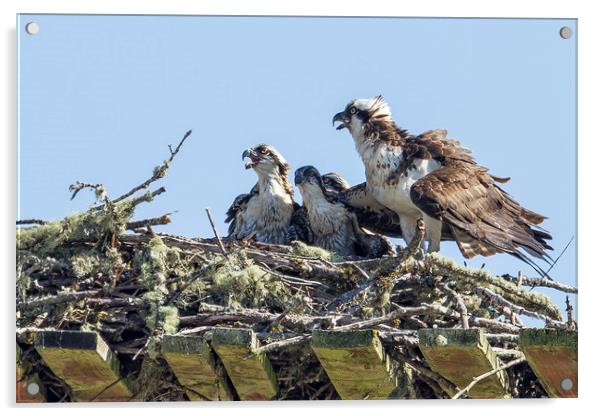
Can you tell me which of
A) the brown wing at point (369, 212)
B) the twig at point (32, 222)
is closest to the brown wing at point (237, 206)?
the brown wing at point (369, 212)

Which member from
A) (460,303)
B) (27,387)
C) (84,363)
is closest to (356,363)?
(460,303)

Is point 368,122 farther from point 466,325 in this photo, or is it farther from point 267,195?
point 466,325

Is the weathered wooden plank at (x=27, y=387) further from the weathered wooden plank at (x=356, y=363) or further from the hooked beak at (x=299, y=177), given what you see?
the hooked beak at (x=299, y=177)

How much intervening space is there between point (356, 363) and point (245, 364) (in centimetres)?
49

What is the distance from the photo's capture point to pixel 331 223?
8.59m

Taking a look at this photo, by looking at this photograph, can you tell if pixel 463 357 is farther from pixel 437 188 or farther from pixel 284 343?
pixel 437 188

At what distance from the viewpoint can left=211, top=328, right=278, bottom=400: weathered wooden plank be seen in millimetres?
5934

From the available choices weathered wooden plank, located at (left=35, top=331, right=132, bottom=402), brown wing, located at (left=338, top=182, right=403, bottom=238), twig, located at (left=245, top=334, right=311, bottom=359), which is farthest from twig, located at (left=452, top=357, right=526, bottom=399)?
brown wing, located at (left=338, top=182, right=403, bottom=238)

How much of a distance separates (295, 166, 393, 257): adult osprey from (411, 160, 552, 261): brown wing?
0.52m

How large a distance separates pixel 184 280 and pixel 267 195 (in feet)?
6.81

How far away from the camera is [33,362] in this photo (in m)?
6.29

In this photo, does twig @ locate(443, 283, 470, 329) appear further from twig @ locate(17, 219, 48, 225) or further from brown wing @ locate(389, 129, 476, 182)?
twig @ locate(17, 219, 48, 225)

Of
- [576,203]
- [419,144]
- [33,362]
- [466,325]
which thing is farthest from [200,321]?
[419,144]

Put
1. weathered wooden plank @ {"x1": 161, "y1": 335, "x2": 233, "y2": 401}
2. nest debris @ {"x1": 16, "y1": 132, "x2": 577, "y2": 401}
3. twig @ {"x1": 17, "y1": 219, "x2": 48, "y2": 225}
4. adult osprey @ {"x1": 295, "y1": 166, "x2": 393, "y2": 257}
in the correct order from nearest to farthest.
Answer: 1. weathered wooden plank @ {"x1": 161, "y1": 335, "x2": 233, "y2": 401}
2. nest debris @ {"x1": 16, "y1": 132, "x2": 577, "y2": 401}
3. twig @ {"x1": 17, "y1": 219, "x2": 48, "y2": 225}
4. adult osprey @ {"x1": 295, "y1": 166, "x2": 393, "y2": 257}
